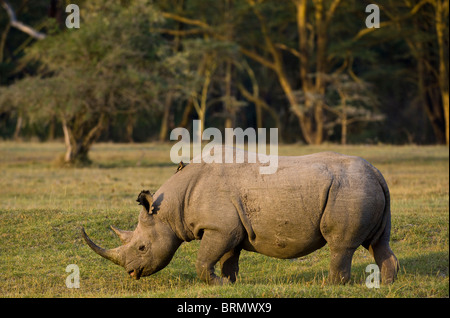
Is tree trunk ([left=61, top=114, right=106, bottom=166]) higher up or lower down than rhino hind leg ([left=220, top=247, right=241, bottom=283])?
higher up

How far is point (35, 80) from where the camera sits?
25.9 metres

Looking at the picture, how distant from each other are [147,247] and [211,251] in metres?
0.87

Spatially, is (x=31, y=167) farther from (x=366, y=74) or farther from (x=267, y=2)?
(x=366, y=74)

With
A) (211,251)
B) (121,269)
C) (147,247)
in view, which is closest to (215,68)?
(121,269)

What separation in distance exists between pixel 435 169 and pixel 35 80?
15014mm

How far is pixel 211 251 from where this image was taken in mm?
8391

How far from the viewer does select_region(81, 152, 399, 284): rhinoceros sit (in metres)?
8.30

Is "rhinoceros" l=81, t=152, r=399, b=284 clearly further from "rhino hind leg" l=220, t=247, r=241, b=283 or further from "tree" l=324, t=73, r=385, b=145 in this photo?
"tree" l=324, t=73, r=385, b=145

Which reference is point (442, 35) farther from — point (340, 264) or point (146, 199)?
point (146, 199)

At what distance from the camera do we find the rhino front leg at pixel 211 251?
8359 mm

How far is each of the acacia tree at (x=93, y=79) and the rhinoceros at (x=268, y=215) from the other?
16853 mm

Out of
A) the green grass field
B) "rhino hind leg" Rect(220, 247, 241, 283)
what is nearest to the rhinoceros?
"rhino hind leg" Rect(220, 247, 241, 283)

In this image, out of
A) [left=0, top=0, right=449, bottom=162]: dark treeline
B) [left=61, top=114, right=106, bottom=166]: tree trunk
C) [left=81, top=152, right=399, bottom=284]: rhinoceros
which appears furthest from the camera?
[left=61, top=114, right=106, bottom=166]: tree trunk

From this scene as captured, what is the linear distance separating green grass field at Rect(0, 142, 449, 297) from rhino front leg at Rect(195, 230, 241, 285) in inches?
8.1
